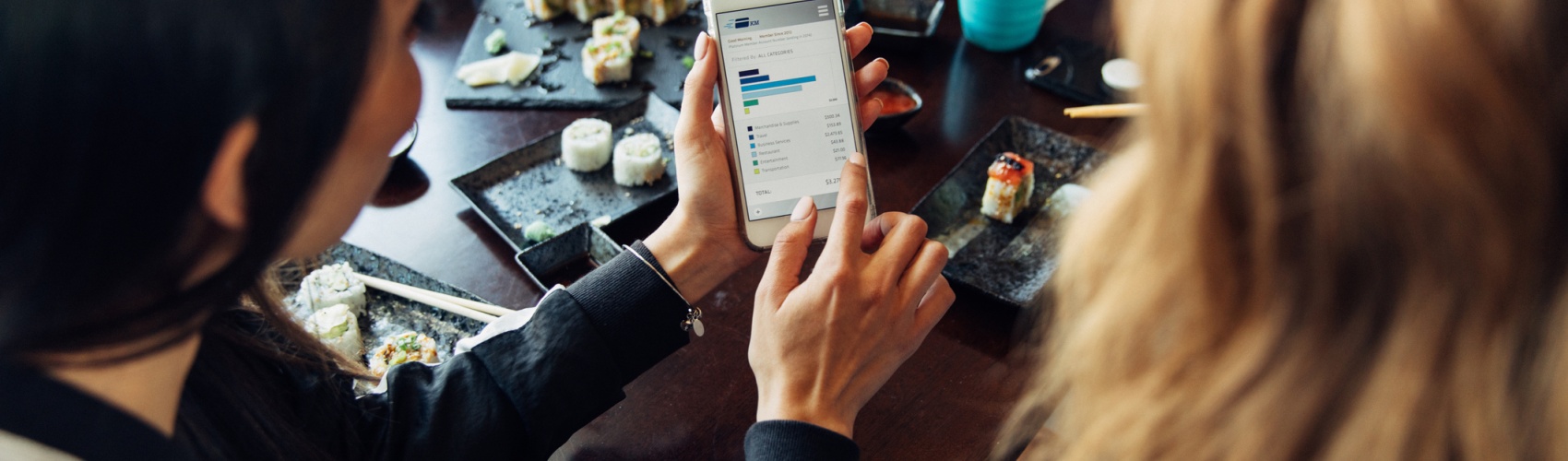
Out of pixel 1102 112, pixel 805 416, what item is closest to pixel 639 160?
pixel 805 416

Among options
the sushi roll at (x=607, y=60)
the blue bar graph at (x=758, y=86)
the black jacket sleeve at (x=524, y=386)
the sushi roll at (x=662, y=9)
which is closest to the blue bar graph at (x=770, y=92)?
the blue bar graph at (x=758, y=86)

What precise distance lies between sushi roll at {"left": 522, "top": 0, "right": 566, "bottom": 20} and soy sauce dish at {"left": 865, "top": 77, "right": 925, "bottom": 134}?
2.43 ft

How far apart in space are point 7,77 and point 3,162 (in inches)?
1.9

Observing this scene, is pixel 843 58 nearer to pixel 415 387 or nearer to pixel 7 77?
pixel 415 387

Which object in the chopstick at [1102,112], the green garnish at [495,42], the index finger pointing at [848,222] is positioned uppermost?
the index finger pointing at [848,222]

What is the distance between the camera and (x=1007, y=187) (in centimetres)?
123

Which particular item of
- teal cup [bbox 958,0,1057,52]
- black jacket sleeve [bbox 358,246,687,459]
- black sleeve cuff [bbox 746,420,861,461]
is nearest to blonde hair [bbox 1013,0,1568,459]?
black sleeve cuff [bbox 746,420,861,461]

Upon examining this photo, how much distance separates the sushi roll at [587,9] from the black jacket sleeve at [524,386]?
0.97 meters

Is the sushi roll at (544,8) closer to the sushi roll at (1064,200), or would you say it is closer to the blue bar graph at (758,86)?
the blue bar graph at (758,86)

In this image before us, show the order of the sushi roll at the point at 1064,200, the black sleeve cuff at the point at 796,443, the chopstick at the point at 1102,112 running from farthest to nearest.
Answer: the chopstick at the point at 1102,112 < the sushi roll at the point at 1064,200 < the black sleeve cuff at the point at 796,443

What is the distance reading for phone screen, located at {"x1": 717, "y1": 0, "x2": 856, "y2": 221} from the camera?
1034 mm

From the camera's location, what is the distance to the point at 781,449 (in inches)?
30.5

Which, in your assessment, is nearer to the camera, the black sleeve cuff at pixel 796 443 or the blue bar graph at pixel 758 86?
the black sleeve cuff at pixel 796 443

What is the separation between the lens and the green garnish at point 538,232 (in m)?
1.22
